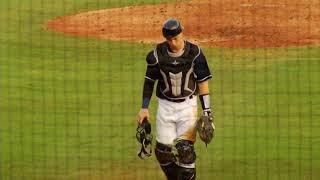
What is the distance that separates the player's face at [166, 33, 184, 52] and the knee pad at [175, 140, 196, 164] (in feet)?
2.79

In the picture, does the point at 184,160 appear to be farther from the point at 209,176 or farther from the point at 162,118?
the point at 209,176

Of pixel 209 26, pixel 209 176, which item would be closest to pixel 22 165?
pixel 209 176

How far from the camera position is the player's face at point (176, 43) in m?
7.75

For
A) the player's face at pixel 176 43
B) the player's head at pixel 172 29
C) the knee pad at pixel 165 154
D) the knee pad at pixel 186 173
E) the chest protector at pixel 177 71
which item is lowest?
the knee pad at pixel 186 173

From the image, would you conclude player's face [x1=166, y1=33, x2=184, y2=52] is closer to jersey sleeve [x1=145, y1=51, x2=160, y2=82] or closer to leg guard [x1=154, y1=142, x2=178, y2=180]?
jersey sleeve [x1=145, y1=51, x2=160, y2=82]

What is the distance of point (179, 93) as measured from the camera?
7.83m

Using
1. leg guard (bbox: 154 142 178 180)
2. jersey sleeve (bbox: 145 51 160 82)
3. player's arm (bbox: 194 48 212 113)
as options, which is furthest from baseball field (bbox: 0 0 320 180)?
jersey sleeve (bbox: 145 51 160 82)

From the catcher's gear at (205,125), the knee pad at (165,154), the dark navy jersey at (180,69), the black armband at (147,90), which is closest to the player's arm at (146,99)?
the black armband at (147,90)

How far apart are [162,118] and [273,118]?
466cm

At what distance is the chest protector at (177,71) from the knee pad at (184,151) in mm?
422

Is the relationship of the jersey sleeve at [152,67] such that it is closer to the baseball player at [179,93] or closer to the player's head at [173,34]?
the baseball player at [179,93]

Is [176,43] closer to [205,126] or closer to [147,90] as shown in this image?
[147,90]

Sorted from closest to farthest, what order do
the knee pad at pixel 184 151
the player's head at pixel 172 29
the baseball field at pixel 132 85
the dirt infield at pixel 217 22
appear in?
the player's head at pixel 172 29 → the knee pad at pixel 184 151 → the baseball field at pixel 132 85 → the dirt infield at pixel 217 22

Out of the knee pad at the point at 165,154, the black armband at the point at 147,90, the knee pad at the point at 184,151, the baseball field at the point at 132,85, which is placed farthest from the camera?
the baseball field at the point at 132,85
